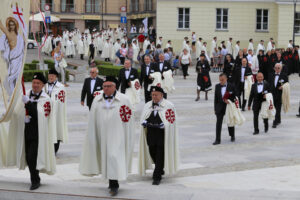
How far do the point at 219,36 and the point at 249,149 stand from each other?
31.8m

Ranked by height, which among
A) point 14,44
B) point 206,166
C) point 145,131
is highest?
point 14,44

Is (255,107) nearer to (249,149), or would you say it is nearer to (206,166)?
(249,149)

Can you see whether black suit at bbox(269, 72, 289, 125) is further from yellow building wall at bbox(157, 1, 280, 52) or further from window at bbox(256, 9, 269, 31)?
window at bbox(256, 9, 269, 31)

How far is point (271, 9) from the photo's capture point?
45125 mm

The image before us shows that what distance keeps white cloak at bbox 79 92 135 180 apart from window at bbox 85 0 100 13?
6215 centimetres

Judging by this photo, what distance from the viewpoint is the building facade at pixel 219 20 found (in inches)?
1763

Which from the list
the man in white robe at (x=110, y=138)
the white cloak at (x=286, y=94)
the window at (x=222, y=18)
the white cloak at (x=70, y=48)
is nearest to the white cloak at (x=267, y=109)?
the white cloak at (x=286, y=94)

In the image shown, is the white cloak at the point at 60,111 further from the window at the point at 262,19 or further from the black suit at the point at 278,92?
the window at the point at 262,19

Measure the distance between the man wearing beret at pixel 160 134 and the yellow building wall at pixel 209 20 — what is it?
113 feet

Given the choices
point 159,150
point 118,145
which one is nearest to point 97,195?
point 118,145

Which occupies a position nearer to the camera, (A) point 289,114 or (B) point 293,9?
(A) point 289,114

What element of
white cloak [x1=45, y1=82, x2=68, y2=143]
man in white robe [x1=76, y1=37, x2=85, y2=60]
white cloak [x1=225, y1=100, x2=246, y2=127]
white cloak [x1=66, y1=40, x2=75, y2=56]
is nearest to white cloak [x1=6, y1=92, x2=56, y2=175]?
white cloak [x1=45, y1=82, x2=68, y2=143]

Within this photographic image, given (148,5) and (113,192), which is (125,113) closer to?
(113,192)

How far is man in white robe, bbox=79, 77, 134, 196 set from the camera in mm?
9133
